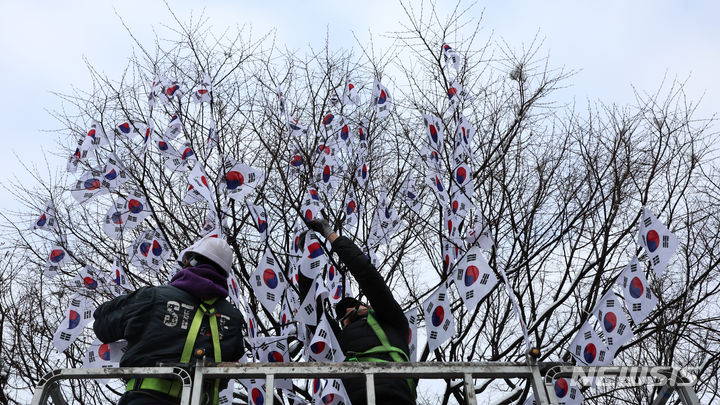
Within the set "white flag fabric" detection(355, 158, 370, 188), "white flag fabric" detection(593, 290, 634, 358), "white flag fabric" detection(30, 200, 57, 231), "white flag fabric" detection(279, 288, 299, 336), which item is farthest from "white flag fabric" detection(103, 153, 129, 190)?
"white flag fabric" detection(593, 290, 634, 358)

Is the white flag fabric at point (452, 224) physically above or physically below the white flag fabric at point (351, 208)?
below

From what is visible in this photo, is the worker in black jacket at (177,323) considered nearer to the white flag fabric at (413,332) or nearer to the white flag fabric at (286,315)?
the white flag fabric at (286,315)

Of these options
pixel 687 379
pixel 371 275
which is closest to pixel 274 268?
pixel 371 275

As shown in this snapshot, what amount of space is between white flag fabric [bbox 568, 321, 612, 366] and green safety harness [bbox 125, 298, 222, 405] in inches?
109

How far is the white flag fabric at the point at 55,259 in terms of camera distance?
5.86 meters

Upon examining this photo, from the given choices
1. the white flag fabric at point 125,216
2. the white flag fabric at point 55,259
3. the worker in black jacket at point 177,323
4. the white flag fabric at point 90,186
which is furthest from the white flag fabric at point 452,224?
the white flag fabric at point 55,259

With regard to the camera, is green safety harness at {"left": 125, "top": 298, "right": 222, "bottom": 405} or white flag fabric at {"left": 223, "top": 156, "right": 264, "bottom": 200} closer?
green safety harness at {"left": 125, "top": 298, "right": 222, "bottom": 405}

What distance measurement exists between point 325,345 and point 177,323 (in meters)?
1.31

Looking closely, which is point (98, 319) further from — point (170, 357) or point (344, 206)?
point (344, 206)

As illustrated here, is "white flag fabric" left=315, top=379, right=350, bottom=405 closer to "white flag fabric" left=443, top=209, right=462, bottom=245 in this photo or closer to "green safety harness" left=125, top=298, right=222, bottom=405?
"green safety harness" left=125, top=298, right=222, bottom=405

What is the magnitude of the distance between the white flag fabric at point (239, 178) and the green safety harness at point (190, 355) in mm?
2235

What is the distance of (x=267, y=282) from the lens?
4594 mm

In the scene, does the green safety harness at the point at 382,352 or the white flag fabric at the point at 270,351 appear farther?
the white flag fabric at the point at 270,351

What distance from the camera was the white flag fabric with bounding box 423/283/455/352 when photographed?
14.5 feet
